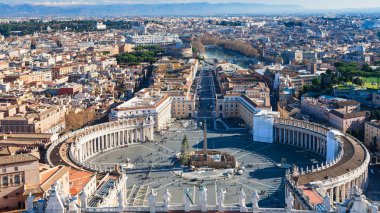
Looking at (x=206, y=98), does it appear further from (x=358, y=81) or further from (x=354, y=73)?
(x=354, y=73)

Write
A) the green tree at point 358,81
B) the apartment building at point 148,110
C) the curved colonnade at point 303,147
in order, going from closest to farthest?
the curved colonnade at point 303,147
the apartment building at point 148,110
the green tree at point 358,81

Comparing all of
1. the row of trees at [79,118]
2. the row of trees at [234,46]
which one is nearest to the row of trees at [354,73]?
the row of trees at [79,118]

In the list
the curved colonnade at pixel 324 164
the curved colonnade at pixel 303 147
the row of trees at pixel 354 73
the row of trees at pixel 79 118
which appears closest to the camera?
the curved colonnade at pixel 324 164

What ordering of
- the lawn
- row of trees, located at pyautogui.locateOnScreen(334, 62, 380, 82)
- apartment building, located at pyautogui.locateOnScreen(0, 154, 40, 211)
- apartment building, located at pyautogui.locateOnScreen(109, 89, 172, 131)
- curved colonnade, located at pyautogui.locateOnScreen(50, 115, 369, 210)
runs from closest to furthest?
apartment building, located at pyautogui.locateOnScreen(0, 154, 40, 211) → curved colonnade, located at pyautogui.locateOnScreen(50, 115, 369, 210) → apartment building, located at pyautogui.locateOnScreen(109, 89, 172, 131) → the lawn → row of trees, located at pyautogui.locateOnScreen(334, 62, 380, 82)

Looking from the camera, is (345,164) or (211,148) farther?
(211,148)

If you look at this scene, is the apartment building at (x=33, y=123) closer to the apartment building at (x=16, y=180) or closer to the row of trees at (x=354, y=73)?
the apartment building at (x=16, y=180)

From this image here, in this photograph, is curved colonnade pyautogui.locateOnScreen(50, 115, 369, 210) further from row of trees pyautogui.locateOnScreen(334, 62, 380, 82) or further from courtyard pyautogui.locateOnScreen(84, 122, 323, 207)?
row of trees pyautogui.locateOnScreen(334, 62, 380, 82)

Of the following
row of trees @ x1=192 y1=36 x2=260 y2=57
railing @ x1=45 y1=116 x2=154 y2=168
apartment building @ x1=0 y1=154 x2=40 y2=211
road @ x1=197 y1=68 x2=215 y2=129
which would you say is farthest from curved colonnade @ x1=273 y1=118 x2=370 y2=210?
row of trees @ x1=192 y1=36 x2=260 y2=57

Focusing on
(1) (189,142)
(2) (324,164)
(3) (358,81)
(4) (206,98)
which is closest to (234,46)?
(4) (206,98)
